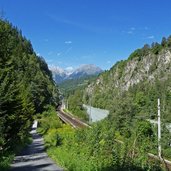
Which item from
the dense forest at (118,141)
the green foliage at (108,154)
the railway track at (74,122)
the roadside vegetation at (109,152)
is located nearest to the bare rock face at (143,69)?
the dense forest at (118,141)

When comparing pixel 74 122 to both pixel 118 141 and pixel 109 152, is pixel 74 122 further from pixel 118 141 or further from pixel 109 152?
pixel 109 152

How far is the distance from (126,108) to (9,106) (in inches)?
1778

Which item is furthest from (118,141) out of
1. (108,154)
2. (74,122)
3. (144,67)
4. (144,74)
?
(144,67)

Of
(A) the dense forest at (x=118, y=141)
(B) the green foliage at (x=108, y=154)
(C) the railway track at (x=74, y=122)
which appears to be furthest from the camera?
(C) the railway track at (x=74, y=122)

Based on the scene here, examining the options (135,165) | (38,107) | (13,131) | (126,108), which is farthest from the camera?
(38,107)

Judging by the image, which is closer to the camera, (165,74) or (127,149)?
(127,149)

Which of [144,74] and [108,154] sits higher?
[144,74]

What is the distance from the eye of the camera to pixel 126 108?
71312 millimetres

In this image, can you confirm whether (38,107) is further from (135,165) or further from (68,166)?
(135,165)

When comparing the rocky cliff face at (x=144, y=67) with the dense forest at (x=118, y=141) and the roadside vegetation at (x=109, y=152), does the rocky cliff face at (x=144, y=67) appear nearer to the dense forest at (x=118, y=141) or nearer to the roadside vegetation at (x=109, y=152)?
the dense forest at (x=118, y=141)

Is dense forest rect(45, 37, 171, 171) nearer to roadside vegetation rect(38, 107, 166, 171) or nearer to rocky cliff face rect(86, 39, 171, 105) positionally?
roadside vegetation rect(38, 107, 166, 171)

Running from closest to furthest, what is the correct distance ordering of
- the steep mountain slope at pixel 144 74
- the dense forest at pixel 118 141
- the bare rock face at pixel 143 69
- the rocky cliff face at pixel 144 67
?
the dense forest at pixel 118 141
the steep mountain slope at pixel 144 74
the bare rock face at pixel 143 69
the rocky cliff face at pixel 144 67

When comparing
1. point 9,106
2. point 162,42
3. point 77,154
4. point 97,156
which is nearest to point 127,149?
point 97,156

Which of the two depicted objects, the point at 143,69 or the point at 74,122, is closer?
the point at 74,122
